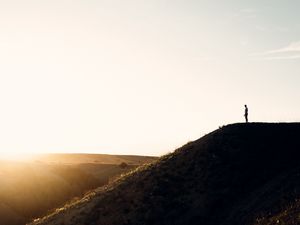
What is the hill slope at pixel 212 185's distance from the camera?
35.4 meters

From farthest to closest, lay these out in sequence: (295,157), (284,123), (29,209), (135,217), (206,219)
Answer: (29,209), (284,123), (295,157), (135,217), (206,219)

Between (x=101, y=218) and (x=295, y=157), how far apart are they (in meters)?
18.2

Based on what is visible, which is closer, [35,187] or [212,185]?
[212,185]

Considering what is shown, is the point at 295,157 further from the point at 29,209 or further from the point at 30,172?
the point at 30,172

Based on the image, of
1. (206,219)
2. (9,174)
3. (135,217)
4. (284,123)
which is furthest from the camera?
(9,174)

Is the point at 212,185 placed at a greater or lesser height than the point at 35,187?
greater

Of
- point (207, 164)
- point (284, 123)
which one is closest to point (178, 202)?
point (207, 164)

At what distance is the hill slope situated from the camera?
35438 mm

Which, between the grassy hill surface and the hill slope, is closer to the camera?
the hill slope

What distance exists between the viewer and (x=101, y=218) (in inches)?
1561

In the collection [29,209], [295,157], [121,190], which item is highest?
[295,157]

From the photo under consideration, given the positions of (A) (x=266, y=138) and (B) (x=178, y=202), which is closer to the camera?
(B) (x=178, y=202)

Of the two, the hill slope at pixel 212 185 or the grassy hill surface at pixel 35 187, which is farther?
the grassy hill surface at pixel 35 187

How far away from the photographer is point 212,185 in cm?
4019
